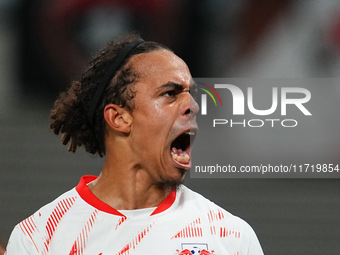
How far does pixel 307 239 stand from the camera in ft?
12.6

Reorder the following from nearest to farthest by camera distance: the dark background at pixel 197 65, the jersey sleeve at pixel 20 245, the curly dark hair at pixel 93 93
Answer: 1. the jersey sleeve at pixel 20 245
2. the curly dark hair at pixel 93 93
3. the dark background at pixel 197 65

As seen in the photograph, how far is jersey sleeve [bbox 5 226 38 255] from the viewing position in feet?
7.53

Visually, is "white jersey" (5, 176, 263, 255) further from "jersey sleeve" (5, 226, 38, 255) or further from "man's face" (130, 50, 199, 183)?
"man's face" (130, 50, 199, 183)

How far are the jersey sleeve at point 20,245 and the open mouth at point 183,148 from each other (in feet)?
1.84

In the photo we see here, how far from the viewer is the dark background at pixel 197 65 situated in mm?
3805

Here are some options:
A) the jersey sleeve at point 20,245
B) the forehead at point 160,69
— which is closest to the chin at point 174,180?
the forehead at point 160,69

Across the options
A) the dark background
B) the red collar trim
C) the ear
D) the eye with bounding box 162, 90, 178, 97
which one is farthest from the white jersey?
the dark background

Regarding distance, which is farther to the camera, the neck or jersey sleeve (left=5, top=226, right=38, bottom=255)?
the neck

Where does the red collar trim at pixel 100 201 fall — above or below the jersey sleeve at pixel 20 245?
above

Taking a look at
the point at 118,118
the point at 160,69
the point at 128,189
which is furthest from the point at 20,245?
the point at 160,69

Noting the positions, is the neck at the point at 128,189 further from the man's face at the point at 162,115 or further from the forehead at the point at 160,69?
the forehead at the point at 160,69

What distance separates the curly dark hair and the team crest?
1.63 feet

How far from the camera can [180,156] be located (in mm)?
2395

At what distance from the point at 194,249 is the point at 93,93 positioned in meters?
0.66
